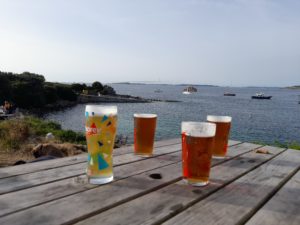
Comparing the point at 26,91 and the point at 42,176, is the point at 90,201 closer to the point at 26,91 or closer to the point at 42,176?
the point at 42,176

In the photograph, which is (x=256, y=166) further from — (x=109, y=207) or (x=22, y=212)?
(x=22, y=212)

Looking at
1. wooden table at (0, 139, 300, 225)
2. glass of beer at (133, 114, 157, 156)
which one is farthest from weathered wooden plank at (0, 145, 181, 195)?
glass of beer at (133, 114, 157, 156)

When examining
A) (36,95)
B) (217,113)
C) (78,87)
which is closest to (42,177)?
(217,113)

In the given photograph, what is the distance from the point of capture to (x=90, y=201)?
1058mm

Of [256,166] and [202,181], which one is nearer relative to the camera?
[202,181]

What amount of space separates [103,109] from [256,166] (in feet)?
2.98

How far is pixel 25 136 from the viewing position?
913 cm

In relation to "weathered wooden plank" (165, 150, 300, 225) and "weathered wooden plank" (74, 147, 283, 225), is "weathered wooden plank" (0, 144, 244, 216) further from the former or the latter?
"weathered wooden plank" (165, 150, 300, 225)

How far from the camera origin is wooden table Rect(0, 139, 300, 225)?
948mm

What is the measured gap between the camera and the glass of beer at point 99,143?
128cm

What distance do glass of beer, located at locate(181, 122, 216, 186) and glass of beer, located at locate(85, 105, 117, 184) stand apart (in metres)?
0.32

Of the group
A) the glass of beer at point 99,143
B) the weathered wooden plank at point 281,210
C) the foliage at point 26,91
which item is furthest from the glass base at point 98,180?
the foliage at point 26,91

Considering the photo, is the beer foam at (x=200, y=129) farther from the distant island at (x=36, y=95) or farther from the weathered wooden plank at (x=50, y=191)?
the distant island at (x=36, y=95)

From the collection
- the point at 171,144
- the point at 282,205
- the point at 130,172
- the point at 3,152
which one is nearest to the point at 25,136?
the point at 3,152
